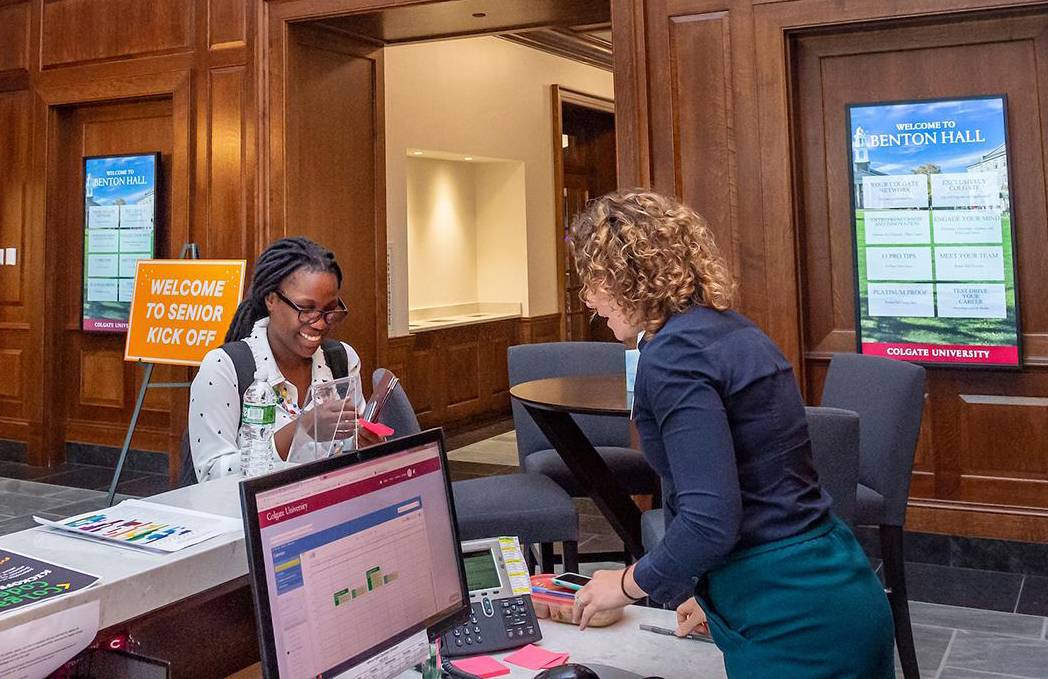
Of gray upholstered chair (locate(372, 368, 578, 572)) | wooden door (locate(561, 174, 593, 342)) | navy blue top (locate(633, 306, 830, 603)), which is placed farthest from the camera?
wooden door (locate(561, 174, 593, 342))

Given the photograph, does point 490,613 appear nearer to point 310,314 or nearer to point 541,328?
point 310,314

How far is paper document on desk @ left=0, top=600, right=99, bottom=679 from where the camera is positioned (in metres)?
0.91

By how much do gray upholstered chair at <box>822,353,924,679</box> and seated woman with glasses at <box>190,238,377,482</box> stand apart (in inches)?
66.1

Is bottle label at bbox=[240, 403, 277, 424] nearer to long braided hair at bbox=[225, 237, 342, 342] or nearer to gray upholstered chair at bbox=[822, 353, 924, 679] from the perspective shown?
long braided hair at bbox=[225, 237, 342, 342]

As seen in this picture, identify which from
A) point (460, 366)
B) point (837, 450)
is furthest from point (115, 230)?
point (837, 450)

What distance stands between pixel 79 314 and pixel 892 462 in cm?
559

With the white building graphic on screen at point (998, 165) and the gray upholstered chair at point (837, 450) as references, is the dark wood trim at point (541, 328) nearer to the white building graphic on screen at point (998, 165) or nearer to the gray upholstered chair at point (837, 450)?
the white building graphic on screen at point (998, 165)

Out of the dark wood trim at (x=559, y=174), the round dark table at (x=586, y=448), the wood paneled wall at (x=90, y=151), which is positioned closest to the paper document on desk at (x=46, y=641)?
the round dark table at (x=586, y=448)

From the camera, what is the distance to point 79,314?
6254 millimetres

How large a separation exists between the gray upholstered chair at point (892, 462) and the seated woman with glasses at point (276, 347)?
1.68 m

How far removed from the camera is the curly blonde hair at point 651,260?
1.41 m

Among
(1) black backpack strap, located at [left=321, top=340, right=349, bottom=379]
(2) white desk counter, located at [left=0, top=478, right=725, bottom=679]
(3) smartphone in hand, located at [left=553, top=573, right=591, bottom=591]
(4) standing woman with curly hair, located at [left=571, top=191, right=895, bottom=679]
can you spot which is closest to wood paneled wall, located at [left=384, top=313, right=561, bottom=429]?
(1) black backpack strap, located at [left=321, top=340, right=349, bottom=379]

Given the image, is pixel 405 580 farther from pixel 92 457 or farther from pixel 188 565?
pixel 92 457

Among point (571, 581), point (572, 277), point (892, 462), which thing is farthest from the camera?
point (572, 277)
